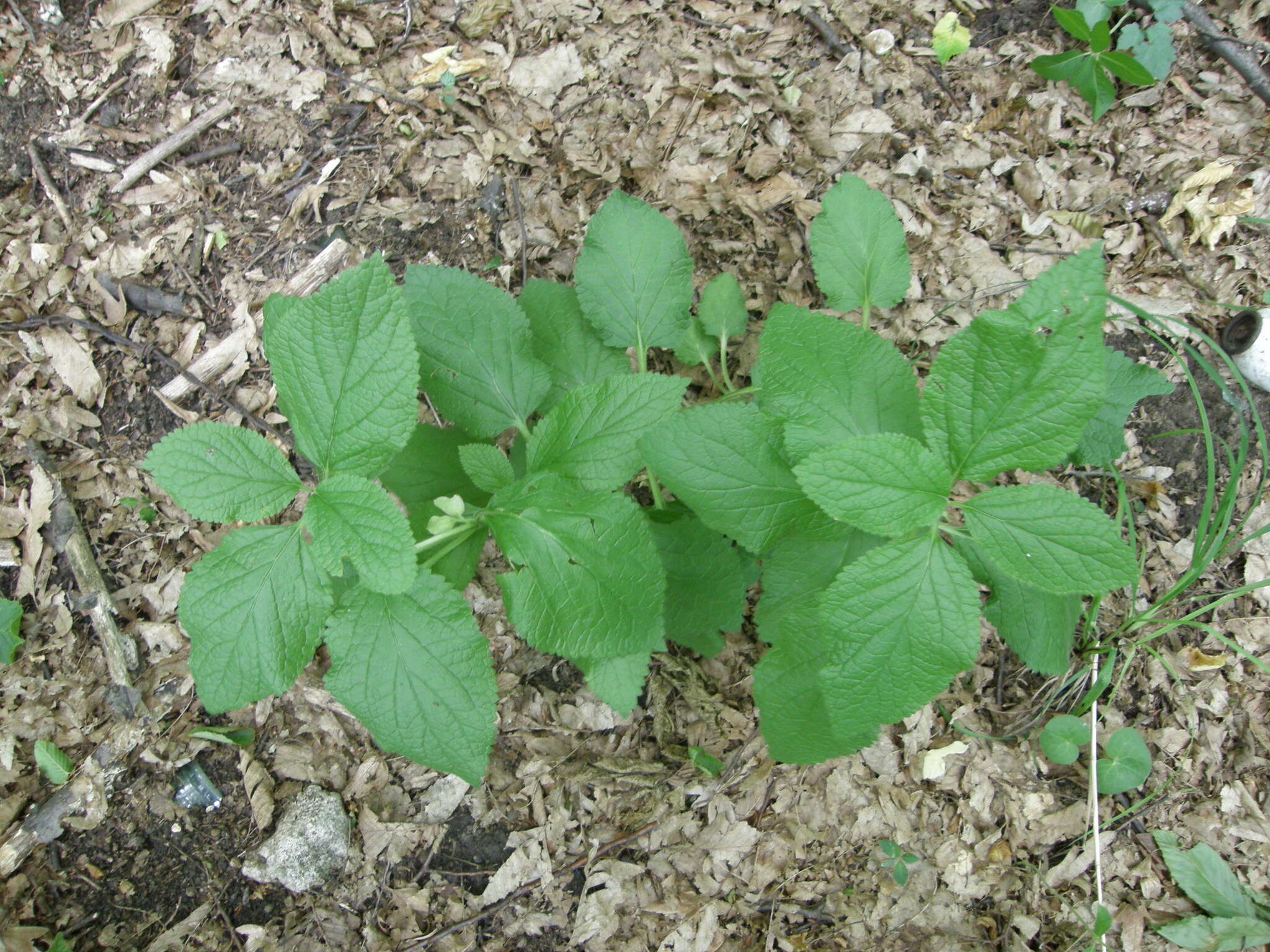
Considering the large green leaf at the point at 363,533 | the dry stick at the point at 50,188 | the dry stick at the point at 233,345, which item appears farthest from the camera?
the dry stick at the point at 50,188

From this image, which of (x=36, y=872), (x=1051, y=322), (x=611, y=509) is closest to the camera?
(x=1051, y=322)

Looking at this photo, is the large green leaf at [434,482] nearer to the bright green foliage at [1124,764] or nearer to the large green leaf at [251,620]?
the large green leaf at [251,620]

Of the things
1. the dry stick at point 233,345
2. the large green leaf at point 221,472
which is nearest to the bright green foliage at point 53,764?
the dry stick at point 233,345

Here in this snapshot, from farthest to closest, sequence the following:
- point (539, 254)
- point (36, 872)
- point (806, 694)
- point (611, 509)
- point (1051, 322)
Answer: point (539, 254) → point (36, 872) → point (806, 694) → point (611, 509) → point (1051, 322)

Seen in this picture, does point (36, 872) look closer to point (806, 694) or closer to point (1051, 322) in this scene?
point (806, 694)

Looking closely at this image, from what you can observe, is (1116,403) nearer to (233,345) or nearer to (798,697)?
(798,697)

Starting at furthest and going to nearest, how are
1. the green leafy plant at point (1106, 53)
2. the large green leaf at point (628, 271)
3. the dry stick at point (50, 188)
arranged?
the green leafy plant at point (1106, 53) → the dry stick at point (50, 188) → the large green leaf at point (628, 271)

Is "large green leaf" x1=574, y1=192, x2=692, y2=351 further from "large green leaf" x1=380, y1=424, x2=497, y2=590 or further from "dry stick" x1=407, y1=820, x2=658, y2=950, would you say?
"dry stick" x1=407, y1=820, x2=658, y2=950

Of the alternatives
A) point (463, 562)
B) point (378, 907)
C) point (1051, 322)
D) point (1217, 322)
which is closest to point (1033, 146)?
point (1217, 322)
